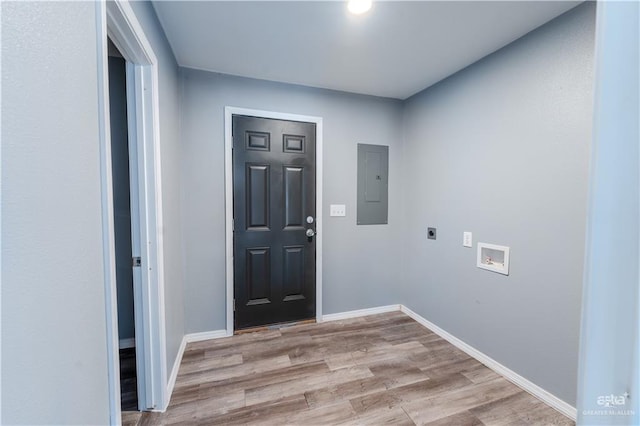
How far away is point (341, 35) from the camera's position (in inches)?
70.9

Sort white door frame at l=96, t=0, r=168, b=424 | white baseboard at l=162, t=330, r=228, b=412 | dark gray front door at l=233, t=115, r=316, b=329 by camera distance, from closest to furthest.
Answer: white door frame at l=96, t=0, r=168, b=424
white baseboard at l=162, t=330, r=228, b=412
dark gray front door at l=233, t=115, r=316, b=329

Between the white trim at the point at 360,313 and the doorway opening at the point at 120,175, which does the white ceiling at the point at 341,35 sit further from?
the white trim at the point at 360,313

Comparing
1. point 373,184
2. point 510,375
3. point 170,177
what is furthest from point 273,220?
point 510,375

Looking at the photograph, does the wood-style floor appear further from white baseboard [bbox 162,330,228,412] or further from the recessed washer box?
the recessed washer box

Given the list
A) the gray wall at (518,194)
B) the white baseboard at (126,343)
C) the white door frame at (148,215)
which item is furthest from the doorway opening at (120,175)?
the gray wall at (518,194)

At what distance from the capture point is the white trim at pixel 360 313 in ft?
8.93

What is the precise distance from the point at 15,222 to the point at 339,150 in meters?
2.41

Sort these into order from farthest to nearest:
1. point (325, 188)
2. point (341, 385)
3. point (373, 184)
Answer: point (373, 184)
point (325, 188)
point (341, 385)

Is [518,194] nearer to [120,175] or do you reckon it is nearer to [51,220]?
[51,220]

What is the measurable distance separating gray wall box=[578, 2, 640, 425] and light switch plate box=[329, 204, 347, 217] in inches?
93.0

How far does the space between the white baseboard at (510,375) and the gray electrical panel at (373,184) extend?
1178mm

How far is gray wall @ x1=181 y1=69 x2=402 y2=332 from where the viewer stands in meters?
2.28

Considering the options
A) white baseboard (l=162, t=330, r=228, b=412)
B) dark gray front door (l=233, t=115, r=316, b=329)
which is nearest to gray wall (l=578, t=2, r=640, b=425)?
white baseboard (l=162, t=330, r=228, b=412)

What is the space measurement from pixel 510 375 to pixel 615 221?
7.14 feet
